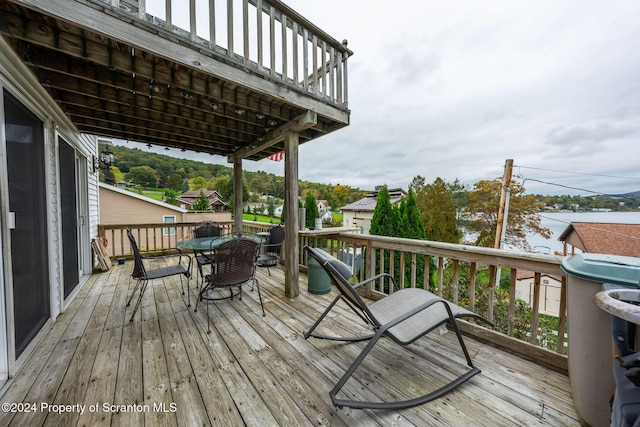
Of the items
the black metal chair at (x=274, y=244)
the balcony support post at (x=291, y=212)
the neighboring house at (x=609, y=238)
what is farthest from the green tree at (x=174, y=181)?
the neighboring house at (x=609, y=238)

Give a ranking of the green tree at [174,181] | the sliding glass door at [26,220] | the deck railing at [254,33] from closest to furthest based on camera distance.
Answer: the sliding glass door at [26,220], the deck railing at [254,33], the green tree at [174,181]

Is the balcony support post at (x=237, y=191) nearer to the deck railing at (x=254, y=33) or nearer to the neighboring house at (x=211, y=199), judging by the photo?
the deck railing at (x=254, y=33)

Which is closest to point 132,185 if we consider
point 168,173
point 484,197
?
point 168,173

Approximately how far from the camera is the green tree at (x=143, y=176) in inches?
741

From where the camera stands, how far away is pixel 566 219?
10023mm

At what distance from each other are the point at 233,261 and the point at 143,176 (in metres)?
23.6

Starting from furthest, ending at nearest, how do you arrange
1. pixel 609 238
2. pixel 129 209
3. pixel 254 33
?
1. pixel 129 209
2. pixel 609 238
3. pixel 254 33

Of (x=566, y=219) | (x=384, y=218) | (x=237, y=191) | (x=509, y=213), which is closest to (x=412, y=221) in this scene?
(x=384, y=218)

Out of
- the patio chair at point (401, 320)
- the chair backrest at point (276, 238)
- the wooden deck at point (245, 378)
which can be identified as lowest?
the wooden deck at point (245, 378)

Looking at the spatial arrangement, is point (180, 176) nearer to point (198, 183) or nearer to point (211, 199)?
point (211, 199)

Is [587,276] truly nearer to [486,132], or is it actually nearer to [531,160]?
[531,160]

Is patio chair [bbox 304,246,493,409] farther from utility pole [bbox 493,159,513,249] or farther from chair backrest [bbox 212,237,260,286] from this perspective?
utility pole [bbox 493,159,513,249]

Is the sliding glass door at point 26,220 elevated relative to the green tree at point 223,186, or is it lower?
lower

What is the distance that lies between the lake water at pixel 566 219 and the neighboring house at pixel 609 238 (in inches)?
28.9
